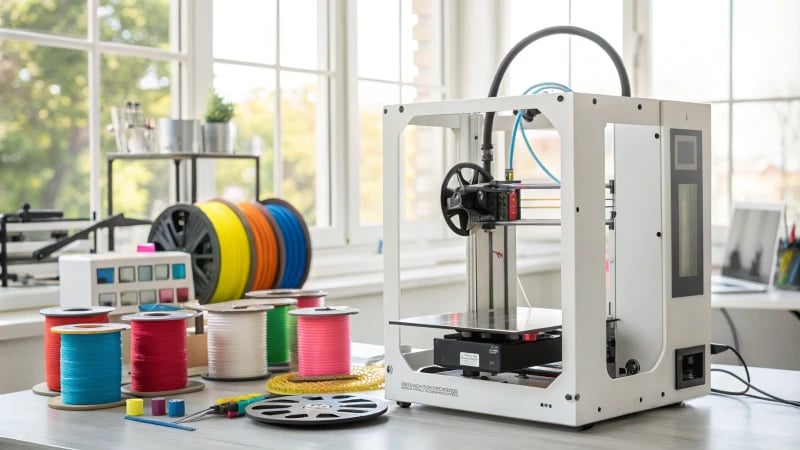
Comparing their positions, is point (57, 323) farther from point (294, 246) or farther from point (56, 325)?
point (294, 246)

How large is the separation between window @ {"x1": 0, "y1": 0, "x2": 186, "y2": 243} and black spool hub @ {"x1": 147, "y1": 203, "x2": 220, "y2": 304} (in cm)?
72

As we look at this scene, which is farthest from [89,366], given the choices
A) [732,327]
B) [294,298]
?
[732,327]

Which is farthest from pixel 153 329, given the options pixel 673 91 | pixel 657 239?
pixel 673 91

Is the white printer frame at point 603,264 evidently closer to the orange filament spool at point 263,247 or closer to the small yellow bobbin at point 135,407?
the small yellow bobbin at point 135,407

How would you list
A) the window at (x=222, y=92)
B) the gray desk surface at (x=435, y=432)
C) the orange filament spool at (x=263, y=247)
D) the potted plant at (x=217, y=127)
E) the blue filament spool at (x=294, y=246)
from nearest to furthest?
the gray desk surface at (x=435, y=432)
the orange filament spool at (x=263, y=247)
the blue filament spool at (x=294, y=246)
the potted plant at (x=217, y=127)
the window at (x=222, y=92)

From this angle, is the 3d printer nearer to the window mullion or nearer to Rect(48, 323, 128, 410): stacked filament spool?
Rect(48, 323, 128, 410): stacked filament spool

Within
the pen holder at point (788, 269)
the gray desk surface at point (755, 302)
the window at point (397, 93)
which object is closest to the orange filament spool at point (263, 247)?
the window at point (397, 93)

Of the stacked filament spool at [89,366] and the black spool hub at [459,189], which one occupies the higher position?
the black spool hub at [459,189]

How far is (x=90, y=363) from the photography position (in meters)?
1.78

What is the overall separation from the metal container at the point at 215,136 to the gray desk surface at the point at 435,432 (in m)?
1.58

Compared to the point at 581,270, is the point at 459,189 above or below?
above

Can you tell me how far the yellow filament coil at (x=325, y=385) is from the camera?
6.16 feet

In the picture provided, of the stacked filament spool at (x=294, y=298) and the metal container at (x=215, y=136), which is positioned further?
the metal container at (x=215, y=136)

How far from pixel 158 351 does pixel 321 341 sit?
305 mm
